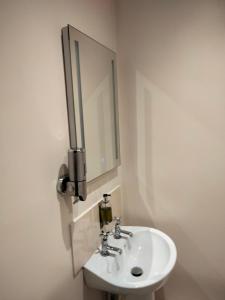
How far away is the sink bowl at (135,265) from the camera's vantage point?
98 cm

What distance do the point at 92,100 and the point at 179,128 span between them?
588mm

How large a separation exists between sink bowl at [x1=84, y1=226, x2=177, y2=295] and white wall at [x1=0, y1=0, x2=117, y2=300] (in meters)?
0.14

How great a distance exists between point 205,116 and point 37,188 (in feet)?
3.43

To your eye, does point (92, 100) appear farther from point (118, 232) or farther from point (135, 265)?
point (135, 265)

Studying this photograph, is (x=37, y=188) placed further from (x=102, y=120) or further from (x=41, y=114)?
(x=102, y=120)

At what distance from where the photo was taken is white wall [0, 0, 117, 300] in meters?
0.67

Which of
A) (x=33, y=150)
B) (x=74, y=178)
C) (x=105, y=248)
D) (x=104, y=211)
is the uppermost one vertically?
(x=33, y=150)

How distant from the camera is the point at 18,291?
2.33 feet

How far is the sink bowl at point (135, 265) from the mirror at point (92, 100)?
433 millimetres

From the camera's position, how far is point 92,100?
115 centimetres

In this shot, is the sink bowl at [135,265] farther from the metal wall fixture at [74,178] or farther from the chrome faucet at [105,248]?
the metal wall fixture at [74,178]

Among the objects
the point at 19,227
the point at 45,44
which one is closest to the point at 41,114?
the point at 45,44

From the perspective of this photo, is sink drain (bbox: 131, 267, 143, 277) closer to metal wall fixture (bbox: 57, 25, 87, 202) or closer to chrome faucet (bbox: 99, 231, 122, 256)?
chrome faucet (bbox: 99, 231, 122, 256)

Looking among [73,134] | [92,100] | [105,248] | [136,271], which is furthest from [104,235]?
[92,100]
